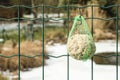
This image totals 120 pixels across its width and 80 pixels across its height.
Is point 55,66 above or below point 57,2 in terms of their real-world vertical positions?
below

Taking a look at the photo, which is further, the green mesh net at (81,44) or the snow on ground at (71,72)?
the snow on ground at (71,72)

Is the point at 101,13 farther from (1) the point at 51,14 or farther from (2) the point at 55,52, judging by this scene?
(2) the point at 55,52

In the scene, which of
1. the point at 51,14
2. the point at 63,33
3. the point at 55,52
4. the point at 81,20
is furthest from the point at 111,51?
the point at 81,20

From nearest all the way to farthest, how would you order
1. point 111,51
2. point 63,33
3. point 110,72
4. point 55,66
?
point 110,72, point 55,66, point 111,51, point 63,33

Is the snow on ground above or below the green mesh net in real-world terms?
below

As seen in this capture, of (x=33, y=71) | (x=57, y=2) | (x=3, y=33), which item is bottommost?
(x=33, y=71)

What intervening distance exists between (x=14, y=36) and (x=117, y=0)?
1696 millimetres

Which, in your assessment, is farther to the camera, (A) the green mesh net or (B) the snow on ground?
(B) the snow on ground

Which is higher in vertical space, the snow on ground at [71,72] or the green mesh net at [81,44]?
the green mesh net at [81,44]

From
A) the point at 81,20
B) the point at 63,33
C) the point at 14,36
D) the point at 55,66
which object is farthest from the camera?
the point at 63,33

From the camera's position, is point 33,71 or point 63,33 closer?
point 33,71

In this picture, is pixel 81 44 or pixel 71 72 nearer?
pixel 81 44

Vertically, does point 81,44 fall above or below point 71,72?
above

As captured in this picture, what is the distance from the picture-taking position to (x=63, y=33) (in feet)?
22.1
